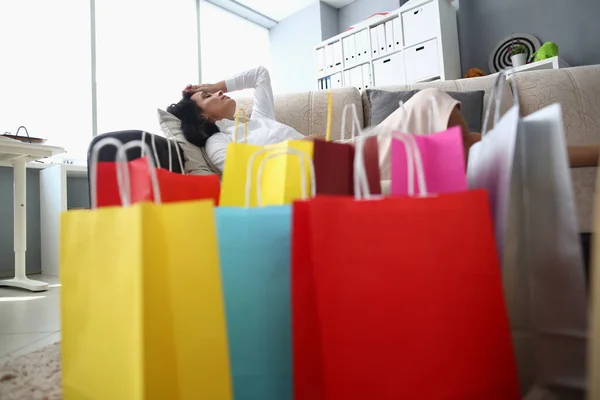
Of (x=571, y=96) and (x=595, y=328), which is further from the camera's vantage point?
(x=571, y=96)

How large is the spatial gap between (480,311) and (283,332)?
21 cm

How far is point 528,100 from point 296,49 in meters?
2.82

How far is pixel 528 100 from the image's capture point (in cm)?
170

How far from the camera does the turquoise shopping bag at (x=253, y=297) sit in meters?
0.42

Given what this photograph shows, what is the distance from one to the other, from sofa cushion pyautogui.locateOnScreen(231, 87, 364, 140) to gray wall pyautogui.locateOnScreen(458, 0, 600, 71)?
5.97ft

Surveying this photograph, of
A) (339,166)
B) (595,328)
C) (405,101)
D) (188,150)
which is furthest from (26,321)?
(405,101)

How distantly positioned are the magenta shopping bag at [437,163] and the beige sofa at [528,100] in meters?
1.17

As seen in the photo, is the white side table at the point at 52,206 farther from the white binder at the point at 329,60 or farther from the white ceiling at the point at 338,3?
the white ceiling at the point at 338,3

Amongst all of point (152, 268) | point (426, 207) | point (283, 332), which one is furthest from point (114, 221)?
point (426, 207)

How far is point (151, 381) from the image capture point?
35 cm

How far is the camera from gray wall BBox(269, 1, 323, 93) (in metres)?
3.86

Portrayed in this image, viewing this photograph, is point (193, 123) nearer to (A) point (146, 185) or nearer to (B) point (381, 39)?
(A) point (146, 185)

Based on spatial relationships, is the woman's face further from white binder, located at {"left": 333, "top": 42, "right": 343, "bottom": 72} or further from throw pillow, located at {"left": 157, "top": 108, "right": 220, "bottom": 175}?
white binder, located at {"left": 333, "top": 42, "right": 343, "bottom": 72}

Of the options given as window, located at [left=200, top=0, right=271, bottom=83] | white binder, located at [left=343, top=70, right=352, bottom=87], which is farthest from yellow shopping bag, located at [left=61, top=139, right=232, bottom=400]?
window, located at [left=200, top=0, right=271, bottom=83]
